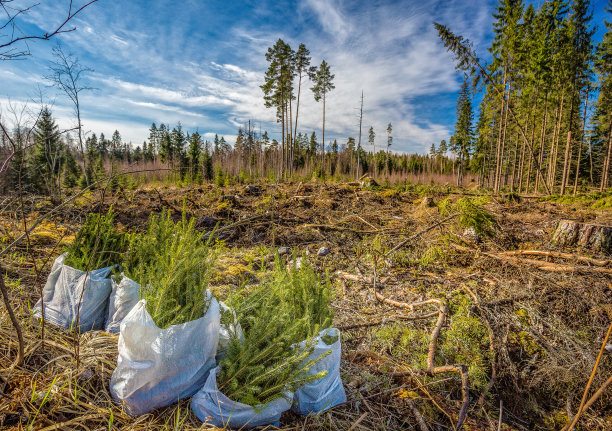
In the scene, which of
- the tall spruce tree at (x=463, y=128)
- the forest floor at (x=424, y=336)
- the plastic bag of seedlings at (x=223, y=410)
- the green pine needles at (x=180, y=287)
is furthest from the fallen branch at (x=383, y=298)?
the tall spruce tree at (x=463, y=128)

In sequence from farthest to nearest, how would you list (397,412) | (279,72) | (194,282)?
1. (279,72)
2. (397,412)
3. (194,282)

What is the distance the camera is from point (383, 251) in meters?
4.68

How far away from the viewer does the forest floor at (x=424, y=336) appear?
156 centimetres

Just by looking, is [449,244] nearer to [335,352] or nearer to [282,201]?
[335,352]

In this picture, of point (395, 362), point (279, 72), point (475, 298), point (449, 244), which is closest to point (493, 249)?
point (449, 244)

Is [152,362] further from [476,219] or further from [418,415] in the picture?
[476,219]

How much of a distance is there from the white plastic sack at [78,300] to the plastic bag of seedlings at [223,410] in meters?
1.34

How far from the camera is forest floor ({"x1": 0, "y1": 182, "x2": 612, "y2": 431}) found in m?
1.56

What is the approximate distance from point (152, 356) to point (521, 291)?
379cm

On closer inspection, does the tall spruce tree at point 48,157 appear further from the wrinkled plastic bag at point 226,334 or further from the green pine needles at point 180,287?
the wrinkled plastic bag at point 226,334

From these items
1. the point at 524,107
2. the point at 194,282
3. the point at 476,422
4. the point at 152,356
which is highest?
the point at 524,107

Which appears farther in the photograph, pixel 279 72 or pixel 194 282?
pixel 279 72

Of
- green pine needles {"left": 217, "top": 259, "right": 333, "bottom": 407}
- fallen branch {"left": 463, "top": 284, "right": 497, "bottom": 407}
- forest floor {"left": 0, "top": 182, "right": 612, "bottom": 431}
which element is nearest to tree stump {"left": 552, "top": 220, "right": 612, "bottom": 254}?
forest floor {"left": 0, "top": 182, "right": 612, "bottom": 431}

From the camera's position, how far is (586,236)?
13.0 feet
